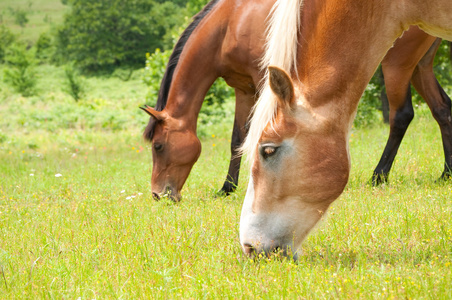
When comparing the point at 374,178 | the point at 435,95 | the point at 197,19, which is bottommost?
the point at 374,178

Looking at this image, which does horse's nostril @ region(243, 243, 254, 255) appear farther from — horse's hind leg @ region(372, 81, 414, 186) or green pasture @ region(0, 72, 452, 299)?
horse's hind leg @ region(372, 81, 414, 186)

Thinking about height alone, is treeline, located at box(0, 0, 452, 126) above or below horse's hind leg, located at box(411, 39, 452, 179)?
below

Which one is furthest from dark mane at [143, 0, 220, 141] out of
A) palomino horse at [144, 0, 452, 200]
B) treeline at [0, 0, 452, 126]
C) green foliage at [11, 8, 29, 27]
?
green foliage at [11, 8, 29, 27]

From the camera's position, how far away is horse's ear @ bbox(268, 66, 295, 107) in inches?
100

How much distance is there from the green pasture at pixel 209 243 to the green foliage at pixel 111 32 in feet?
149

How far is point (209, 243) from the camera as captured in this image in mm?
3330

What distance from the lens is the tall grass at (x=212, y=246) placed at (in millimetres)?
2424

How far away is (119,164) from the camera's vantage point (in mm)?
9125

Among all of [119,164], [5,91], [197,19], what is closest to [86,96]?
[5,91]

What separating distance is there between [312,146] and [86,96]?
89.0 ft

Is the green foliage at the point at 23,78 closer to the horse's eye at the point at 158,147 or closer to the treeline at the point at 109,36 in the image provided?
the treeline at the point at 109,36

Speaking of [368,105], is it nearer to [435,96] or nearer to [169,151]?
[435,96]

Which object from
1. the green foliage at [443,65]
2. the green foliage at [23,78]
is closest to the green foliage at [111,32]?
the green foliage at [23,78]

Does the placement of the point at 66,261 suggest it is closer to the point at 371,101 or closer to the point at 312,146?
the point at 312,146
